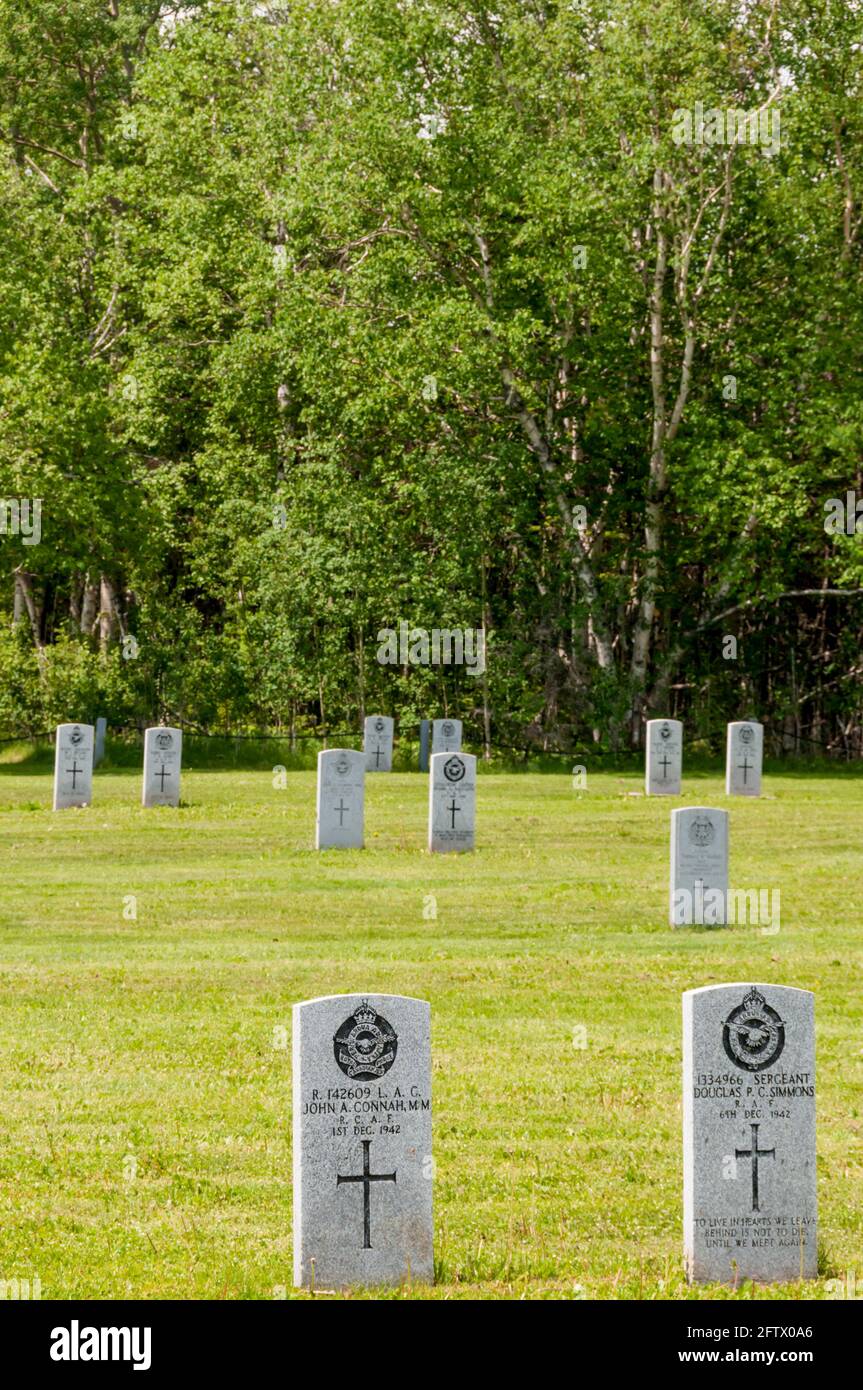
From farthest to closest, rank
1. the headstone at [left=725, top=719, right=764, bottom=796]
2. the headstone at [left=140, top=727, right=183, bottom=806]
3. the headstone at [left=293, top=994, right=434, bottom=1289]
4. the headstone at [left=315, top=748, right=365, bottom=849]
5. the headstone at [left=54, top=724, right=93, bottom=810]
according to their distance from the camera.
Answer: the headstone at [left=725, top=719, right=764, bottom=796] → the headstone at [left=140, top=727, right=183, bottom=806] → the headstone at [left=54, top=724, right=93, bottom=810] → the headstone at [left=315, top=748, right=365, bottom=849] → the headstone at [left=293, top=994, right=434, bottom=1289]

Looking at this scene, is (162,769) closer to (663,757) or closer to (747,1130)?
(663,757)

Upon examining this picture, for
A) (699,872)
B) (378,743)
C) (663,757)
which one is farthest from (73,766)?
(699,872)

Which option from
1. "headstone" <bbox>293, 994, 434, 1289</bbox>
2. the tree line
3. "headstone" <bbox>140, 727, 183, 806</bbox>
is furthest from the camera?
the tree line

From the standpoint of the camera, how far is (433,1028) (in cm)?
1192

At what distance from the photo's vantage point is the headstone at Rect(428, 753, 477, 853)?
20.9 metres

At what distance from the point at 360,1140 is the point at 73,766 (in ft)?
61.1

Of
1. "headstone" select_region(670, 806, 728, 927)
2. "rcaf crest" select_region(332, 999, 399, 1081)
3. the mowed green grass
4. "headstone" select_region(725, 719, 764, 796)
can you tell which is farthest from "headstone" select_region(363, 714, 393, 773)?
"rcaf crest" select_region(332, 999, 399, 1081)

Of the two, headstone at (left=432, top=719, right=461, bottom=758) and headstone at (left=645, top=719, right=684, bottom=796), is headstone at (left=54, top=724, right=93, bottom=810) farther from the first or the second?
headstone at (left=645, top=719, right=684, bottom=796)

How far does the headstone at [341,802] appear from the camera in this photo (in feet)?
68.3

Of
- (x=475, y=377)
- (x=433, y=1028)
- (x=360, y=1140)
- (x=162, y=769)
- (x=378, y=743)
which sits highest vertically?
(x=475, y=377)

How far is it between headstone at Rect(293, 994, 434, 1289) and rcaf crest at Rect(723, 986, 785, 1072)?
114 cm

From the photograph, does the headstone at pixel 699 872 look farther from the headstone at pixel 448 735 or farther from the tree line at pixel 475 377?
the tree line at pixel 475 377

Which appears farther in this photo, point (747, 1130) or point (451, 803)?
point (451, 803)

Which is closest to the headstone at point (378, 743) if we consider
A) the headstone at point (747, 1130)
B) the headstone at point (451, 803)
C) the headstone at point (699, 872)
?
the headstone at point (451, 803)
